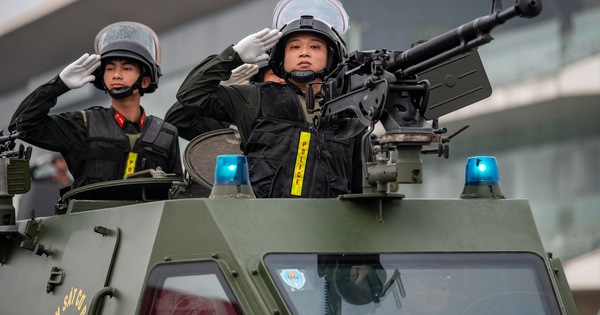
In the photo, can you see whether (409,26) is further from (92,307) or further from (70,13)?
(92,307)

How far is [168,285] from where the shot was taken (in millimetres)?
7102

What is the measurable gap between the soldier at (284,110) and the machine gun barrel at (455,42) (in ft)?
4.30

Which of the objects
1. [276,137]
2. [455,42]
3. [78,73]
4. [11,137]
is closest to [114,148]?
[78,73]

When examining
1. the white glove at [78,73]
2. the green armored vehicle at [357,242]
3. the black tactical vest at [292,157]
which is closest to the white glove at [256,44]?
the black tactical vest at [292,157]

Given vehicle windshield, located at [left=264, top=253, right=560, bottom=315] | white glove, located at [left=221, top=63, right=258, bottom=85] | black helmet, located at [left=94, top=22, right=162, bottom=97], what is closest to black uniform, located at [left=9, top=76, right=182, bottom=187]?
black helmet, located at [left=94, top=22, right=162, bottom=97]

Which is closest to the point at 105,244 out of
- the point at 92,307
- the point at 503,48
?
the point at 92,307

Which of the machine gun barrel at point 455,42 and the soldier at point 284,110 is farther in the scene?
the soldier at point 284,110

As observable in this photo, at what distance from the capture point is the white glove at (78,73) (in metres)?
9.79

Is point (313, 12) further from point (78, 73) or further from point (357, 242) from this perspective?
point (357, 242)

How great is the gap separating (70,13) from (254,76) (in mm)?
19298

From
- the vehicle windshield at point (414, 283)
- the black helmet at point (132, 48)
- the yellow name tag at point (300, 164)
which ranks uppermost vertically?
the black helmet at point (132, 48)

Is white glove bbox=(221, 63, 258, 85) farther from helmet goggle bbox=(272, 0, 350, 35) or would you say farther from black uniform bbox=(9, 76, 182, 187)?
helmet goggle bbox=(272, 0, 350, 35)

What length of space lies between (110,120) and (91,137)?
0.24m

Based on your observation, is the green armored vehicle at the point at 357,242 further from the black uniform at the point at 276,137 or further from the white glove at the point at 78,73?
the white glove at the point at 78,73
